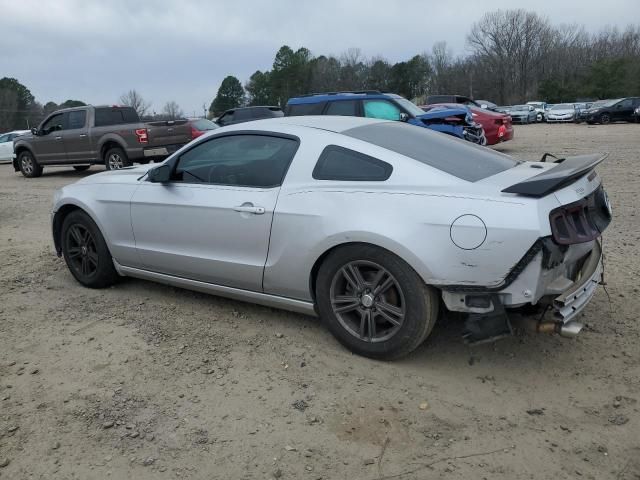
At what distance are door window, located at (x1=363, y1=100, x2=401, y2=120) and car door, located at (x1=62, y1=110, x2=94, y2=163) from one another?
683 centimetres

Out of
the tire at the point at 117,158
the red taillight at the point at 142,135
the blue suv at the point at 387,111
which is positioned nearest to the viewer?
the blue suv at the point at 387,111

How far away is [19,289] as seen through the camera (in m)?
5.36

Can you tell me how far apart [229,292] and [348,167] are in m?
1.32

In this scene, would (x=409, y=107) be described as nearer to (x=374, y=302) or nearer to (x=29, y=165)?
(x=374, y=302)

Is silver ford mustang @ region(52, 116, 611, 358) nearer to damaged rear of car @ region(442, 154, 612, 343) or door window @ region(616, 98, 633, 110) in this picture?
damaged rear of car @ region(442, 154, 612, 343)

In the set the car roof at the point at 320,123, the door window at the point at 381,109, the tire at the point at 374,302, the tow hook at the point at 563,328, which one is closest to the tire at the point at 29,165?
the door window at the point at 381,109

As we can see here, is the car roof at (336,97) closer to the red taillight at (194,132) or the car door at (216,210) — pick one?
the red taillight at (194,132)

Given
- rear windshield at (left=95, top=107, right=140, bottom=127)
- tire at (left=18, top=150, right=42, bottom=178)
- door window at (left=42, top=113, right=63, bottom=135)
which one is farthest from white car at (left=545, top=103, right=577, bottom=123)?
tire at (left=18, top=150, right=42, bottom=178)

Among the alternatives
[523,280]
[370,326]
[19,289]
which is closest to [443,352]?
[370,326]

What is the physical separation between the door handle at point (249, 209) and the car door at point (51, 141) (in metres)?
12.2

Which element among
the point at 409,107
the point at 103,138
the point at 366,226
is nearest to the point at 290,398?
the point at 366,226

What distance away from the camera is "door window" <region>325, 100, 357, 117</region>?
39.6 ft

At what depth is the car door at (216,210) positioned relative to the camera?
4016 millimetres

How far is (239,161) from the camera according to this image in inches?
169
